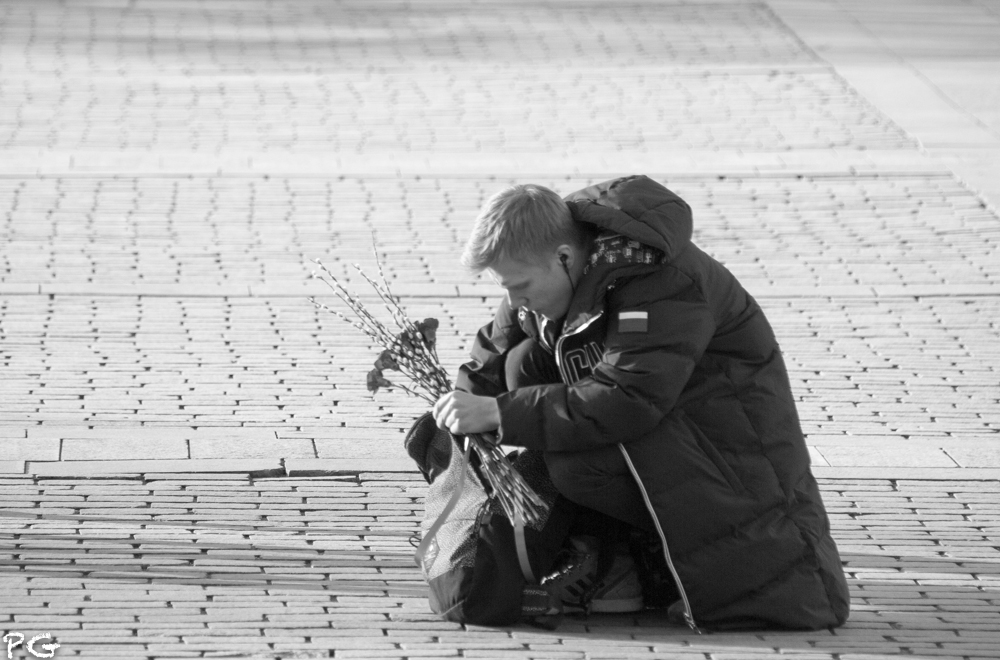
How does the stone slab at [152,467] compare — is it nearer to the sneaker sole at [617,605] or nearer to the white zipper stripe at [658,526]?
the sneaker sole at [617,605]

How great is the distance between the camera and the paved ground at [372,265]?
4168 mm

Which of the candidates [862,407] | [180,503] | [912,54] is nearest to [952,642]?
[862,407]

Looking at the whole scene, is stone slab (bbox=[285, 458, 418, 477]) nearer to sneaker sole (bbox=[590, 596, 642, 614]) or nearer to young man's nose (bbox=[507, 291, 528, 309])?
sneaker sole (bbox=[590, 596, 642, 614])

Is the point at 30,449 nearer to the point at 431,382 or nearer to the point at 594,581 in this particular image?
the point at 431,382

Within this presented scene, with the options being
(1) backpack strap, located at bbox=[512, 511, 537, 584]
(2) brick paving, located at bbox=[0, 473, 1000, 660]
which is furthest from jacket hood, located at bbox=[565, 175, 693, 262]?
(2) brick paving, located at bbox=[0, 473, 1000, 660]

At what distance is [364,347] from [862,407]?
223 centimetres

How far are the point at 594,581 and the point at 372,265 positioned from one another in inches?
150

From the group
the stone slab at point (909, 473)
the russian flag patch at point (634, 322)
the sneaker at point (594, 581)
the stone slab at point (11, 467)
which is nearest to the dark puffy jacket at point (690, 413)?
the russian flag patch at point (634, 322)

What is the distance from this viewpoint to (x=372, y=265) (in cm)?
757

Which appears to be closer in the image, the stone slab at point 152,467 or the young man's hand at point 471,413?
the young man's hand at point 471,413

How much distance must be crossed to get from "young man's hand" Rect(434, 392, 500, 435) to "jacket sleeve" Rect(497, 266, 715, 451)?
0.03 meters

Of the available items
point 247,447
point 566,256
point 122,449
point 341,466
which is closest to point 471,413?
point 566,256

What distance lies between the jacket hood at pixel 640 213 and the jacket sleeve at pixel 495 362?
0.43 m

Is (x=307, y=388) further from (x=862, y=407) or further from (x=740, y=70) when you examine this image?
(x=740, y=70)
